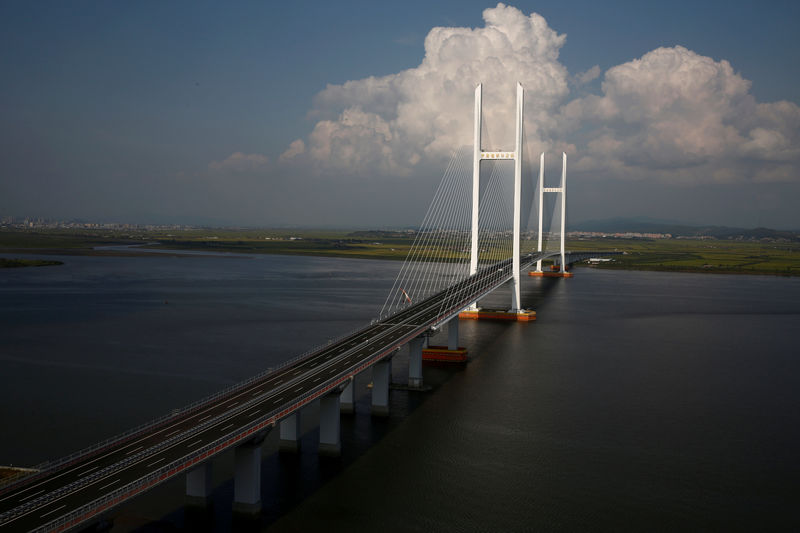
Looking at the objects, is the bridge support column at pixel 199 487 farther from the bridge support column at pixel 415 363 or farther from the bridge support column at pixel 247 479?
the bridge support column at pixel 415 363

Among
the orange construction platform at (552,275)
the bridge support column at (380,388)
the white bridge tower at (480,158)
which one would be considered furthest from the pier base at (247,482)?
the orange construction platform at (552,275)

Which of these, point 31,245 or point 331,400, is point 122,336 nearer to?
point 331,400

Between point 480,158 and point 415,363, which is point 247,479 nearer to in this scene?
point 415,363

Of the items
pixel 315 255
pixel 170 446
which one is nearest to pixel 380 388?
pixel 170 446

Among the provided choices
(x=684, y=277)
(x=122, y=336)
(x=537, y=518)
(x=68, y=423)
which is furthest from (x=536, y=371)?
(x=684, y=277)

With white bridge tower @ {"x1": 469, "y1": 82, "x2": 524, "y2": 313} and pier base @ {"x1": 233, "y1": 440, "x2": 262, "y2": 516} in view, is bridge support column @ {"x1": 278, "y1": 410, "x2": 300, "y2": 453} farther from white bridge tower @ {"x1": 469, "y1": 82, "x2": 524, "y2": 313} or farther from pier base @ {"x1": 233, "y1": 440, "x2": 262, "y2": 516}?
white bridge tower @ {"x1": 469, "y1": 82, "x2": 524, "y2": 313}

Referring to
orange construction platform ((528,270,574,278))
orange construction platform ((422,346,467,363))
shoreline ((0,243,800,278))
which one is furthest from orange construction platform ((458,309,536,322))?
shoreline ((0,243,800,278))
